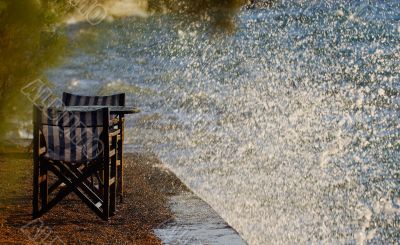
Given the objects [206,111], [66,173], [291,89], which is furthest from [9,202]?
[291,89]

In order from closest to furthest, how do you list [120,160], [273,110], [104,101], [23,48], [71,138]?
1. [71,138]
2. [120,160]
3. [104,101]
4. [23,48]
5. [273,110]

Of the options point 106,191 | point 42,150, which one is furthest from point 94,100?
point 106,191

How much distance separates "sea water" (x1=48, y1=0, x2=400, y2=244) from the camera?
1140cm

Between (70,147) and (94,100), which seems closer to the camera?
(70,147)

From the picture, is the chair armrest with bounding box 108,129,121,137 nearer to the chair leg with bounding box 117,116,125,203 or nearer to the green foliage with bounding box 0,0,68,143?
the chair leg with bounding box 117,116,125,203

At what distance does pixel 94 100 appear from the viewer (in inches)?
372

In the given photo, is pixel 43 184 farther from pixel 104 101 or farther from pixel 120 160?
pixel 104 101

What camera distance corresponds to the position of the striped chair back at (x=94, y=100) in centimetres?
934

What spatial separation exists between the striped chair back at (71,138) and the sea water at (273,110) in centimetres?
206

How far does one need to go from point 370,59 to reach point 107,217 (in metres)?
27.4

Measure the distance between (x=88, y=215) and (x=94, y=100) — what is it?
1582 mm

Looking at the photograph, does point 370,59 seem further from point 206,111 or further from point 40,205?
point 40,205

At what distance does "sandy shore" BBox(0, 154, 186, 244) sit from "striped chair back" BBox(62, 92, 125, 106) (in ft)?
3.49

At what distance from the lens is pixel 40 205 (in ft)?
28.6
